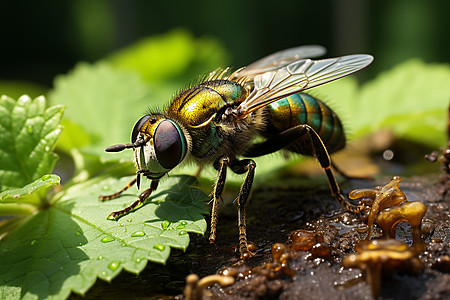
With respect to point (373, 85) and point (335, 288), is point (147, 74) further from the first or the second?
point (335, 288)

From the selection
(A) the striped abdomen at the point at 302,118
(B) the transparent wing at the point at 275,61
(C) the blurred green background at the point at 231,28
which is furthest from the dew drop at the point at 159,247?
(C) the blurred green background at the point at 231,28

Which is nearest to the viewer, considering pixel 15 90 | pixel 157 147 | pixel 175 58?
pixel 157 147

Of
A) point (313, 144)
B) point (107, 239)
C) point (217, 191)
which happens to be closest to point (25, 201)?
point (107, 239)

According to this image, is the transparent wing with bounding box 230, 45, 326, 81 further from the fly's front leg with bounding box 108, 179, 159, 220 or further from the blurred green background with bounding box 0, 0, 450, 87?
the blurred green background with bounding box 0, 0, 450, 87

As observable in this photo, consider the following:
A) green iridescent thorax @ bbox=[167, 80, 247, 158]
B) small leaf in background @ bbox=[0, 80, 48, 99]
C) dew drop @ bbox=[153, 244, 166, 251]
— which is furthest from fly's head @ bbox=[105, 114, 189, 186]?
small leaf in background @ bbox=[0, 80, 48, 99]

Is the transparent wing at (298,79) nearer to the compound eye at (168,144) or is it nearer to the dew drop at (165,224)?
the compound eye at (168,144)

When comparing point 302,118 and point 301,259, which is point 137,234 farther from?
point 302,118
